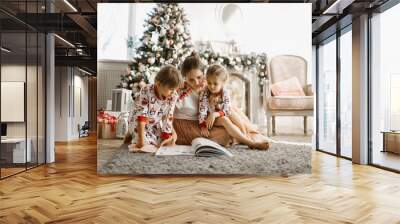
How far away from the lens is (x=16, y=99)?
5.57m

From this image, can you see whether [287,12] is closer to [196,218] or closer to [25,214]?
[196,218]

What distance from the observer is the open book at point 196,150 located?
5.21 meters

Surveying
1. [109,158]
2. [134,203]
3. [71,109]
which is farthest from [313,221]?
[71,109]

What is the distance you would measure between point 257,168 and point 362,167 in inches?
85.8

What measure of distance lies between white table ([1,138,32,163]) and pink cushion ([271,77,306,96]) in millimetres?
3764

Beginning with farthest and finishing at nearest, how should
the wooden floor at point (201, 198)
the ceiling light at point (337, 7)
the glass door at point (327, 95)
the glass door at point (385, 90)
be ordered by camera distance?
the glass door at point (327, 95) < the glass door at point (385, 90) < the ceiling light at point (337, 7) < the wooden floor at point (201, 198)

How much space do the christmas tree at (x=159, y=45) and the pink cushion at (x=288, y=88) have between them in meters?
1.31

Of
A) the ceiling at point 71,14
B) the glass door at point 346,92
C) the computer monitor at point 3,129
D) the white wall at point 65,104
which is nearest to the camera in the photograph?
the computer monitor at point 3,129

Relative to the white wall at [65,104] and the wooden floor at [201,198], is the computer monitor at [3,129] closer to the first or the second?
the wooden floor at [201,198]

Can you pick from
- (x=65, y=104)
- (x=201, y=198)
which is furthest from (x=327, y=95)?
(x=65, y=104)

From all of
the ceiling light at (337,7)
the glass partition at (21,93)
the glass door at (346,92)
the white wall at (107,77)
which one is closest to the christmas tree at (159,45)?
the white wall at (107,77)

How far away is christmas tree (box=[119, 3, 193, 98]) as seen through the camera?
5238 millimetres

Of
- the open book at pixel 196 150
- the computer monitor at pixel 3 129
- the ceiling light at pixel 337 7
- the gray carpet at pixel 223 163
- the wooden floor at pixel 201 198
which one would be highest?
the ceiling light at pixel 337 7

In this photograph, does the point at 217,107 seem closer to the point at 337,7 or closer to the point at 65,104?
the point at 337,7
